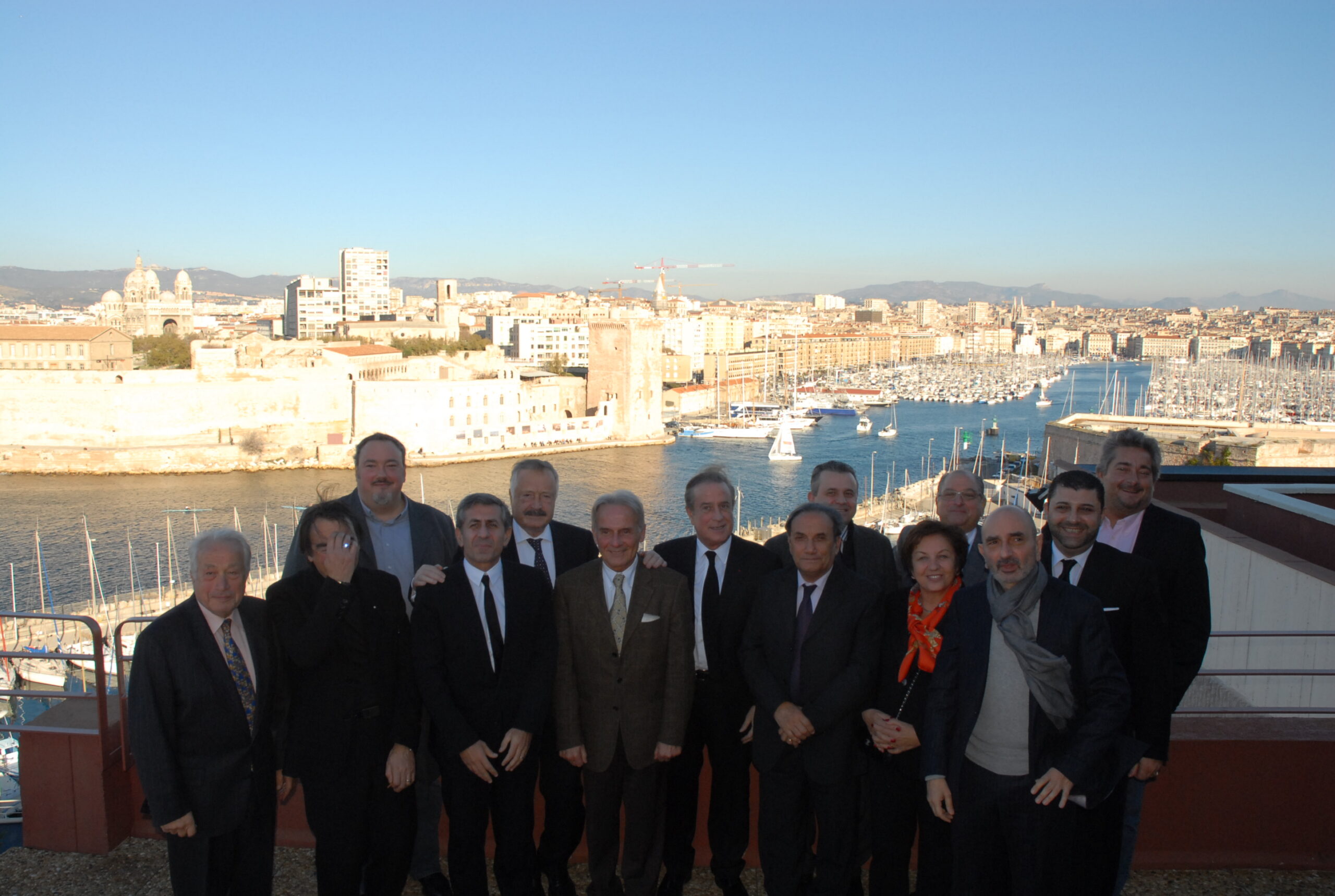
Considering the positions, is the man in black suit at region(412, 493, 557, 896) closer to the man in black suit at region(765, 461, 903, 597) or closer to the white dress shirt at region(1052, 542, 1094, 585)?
the man in black suit at region(765, 461, 903, 597)

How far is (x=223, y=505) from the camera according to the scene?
1507cm

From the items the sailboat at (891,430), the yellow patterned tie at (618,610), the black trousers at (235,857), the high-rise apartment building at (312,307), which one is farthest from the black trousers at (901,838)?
the high-rise apartment building at (312,307)

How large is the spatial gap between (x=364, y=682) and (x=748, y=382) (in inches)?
1380

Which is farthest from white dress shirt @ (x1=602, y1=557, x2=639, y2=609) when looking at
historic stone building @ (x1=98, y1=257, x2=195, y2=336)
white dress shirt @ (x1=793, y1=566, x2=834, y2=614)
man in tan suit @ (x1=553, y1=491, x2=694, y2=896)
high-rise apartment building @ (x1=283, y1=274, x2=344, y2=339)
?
high-rise apartment building @ (x1=283, y1=274, x2=344, y2=339)

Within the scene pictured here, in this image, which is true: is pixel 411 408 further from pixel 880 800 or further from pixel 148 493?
pixel 880 800

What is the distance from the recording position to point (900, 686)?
116cm

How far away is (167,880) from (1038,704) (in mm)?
1162

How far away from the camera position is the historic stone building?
39.8 m

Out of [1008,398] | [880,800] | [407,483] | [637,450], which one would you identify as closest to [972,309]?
[1008,398]

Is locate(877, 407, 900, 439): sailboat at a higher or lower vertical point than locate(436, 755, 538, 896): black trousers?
lower

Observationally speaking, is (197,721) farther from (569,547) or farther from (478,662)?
(569,547)

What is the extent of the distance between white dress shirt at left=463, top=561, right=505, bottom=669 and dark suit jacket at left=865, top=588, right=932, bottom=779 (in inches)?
18.8

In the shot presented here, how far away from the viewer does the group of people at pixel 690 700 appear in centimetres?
105

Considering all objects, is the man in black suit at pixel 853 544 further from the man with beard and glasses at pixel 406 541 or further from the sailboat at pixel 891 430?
the sailboat at pixel 891 430
